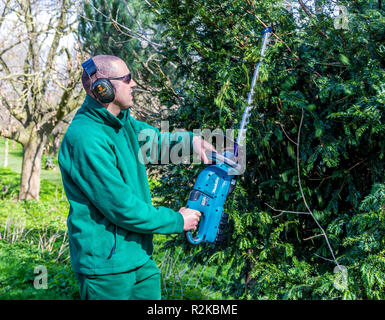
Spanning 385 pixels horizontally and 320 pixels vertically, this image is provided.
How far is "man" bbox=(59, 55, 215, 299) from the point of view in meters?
2.24

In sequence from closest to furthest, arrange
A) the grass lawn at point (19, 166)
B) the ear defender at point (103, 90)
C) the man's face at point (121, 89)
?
the ear defender at point (103, 90), the man's face at point (121, 89), the grass lawn at point (19, 166)

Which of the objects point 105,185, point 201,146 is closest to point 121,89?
point 105,185

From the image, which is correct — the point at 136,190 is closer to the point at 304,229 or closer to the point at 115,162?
the point at 115,162

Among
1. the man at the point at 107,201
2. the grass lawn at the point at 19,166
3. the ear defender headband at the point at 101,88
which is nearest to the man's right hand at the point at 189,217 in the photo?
the man at the point at 107,201

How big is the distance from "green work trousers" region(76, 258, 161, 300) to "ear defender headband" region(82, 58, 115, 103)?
1.05 m

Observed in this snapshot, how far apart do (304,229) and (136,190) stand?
56.9 inches

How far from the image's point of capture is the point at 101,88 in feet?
7.80

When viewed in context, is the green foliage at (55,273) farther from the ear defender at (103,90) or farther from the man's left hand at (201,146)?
the ear defender at (103,90)

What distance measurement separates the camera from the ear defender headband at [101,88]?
2.38 metres

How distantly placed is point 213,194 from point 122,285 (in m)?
0.82

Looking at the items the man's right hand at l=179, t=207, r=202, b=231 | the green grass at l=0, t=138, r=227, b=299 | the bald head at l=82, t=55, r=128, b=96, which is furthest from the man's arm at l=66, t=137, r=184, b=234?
the green grass at l=0, t=138, r=227, b=299

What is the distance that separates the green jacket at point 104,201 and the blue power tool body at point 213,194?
0.87ft

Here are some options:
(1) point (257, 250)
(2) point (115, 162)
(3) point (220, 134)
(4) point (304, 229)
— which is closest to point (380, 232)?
(4) point (304, 229)

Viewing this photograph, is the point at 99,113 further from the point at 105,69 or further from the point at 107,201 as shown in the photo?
the point at 107,201
